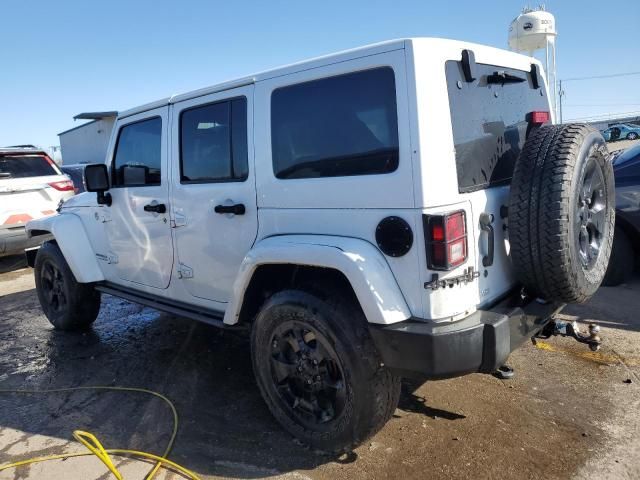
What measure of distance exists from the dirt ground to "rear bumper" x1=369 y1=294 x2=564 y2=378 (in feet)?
2.17

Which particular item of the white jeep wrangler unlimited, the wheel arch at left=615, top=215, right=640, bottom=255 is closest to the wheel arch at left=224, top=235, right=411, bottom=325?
the white jeep wrangler unlimited

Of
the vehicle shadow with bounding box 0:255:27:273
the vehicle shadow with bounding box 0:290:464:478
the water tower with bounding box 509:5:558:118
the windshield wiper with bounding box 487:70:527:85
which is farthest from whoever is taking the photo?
the water tower with bounding box 509:5:558:118

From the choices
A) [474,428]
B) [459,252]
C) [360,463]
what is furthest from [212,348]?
[459,252]

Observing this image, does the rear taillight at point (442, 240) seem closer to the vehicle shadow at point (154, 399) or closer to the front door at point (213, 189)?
the front door at point (213, 189)

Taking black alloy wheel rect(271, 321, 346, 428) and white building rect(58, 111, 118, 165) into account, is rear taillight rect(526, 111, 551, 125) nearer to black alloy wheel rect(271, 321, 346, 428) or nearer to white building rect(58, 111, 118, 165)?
black alloy wheel rect(271, 321, 346, 428)

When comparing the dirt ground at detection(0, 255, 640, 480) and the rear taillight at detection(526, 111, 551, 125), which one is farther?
the rear taillight at detection(526, 111, 551, 125)

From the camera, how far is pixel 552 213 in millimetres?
2316

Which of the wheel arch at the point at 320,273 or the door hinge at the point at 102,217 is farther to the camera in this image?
the door hinge at the point at 102,217

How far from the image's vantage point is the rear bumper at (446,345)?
2.24 m

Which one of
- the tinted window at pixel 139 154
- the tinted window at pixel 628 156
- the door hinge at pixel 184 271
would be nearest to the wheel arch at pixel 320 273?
the door hinge at pixel 184 271

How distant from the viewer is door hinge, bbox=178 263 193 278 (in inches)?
139

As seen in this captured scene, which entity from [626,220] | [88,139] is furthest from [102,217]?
[88,139]

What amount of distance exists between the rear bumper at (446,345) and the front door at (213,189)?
1.12 metres

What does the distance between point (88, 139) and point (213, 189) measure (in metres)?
26.4
